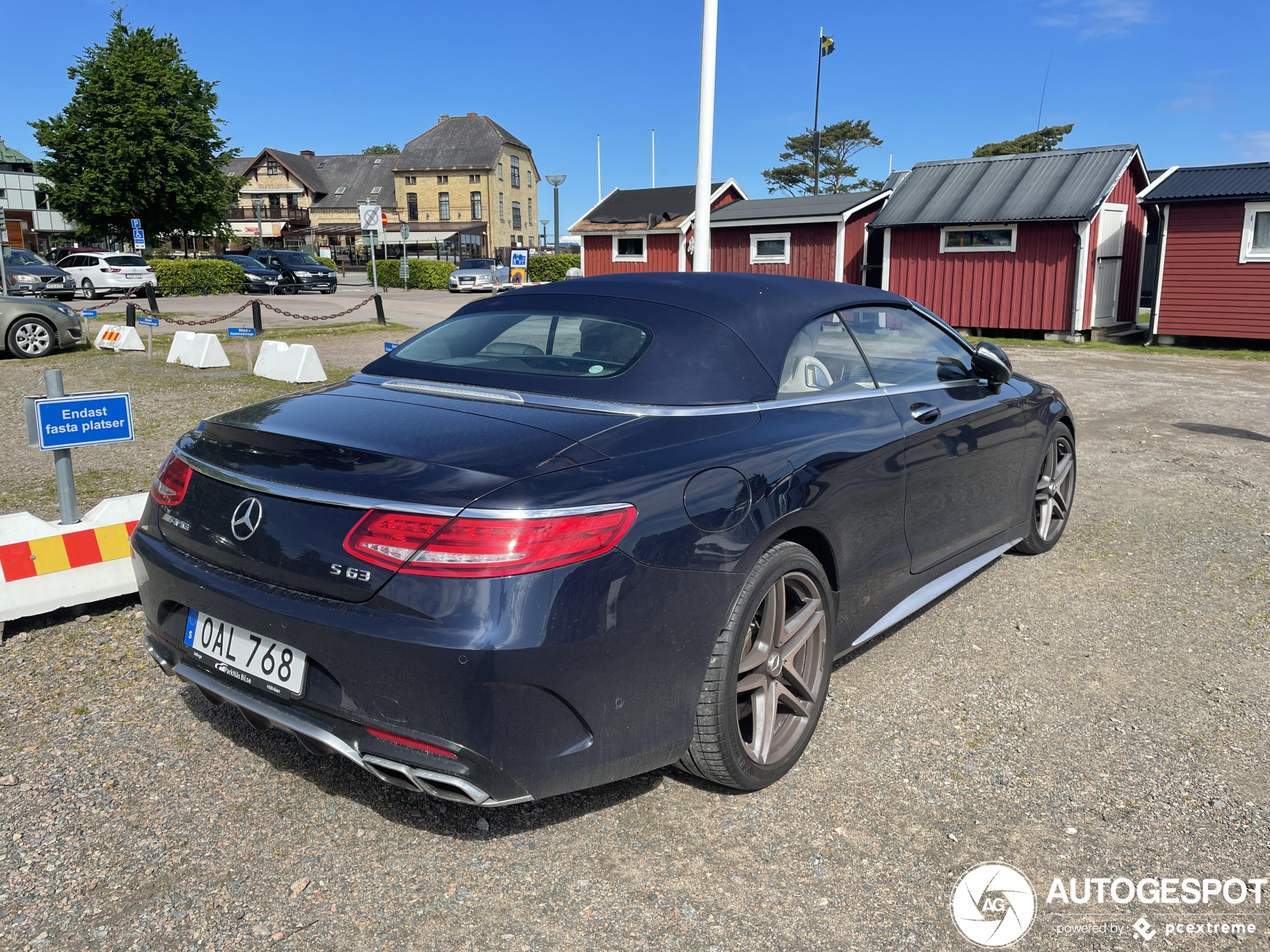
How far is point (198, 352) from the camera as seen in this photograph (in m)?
14.2

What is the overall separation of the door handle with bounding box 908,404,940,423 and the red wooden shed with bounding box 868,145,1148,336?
18.1 m

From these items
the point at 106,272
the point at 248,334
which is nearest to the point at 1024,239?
the point at 248,334

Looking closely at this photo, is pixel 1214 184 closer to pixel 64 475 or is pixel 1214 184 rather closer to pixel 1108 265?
pixel 1108 265

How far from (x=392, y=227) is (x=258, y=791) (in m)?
80.5

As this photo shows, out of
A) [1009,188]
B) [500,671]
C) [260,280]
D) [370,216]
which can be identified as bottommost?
[500,671]

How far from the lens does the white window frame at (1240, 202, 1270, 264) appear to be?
19.2 meters

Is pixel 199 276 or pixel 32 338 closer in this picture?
pixel 32 338

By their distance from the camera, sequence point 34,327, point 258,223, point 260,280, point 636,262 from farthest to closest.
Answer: point 258,223
point 260,280
point 636,262
point 34,327

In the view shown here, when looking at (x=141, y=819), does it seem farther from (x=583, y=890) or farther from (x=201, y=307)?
(x=201, y=307)

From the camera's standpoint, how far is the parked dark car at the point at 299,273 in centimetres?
3803

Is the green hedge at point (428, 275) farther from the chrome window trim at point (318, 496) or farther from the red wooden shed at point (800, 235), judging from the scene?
the chrome window trim at point (318, 496)

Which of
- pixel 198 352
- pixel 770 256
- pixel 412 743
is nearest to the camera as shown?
pixel 412 743

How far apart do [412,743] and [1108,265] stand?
2357 cm

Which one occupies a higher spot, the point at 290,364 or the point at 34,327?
the point at 34,327
